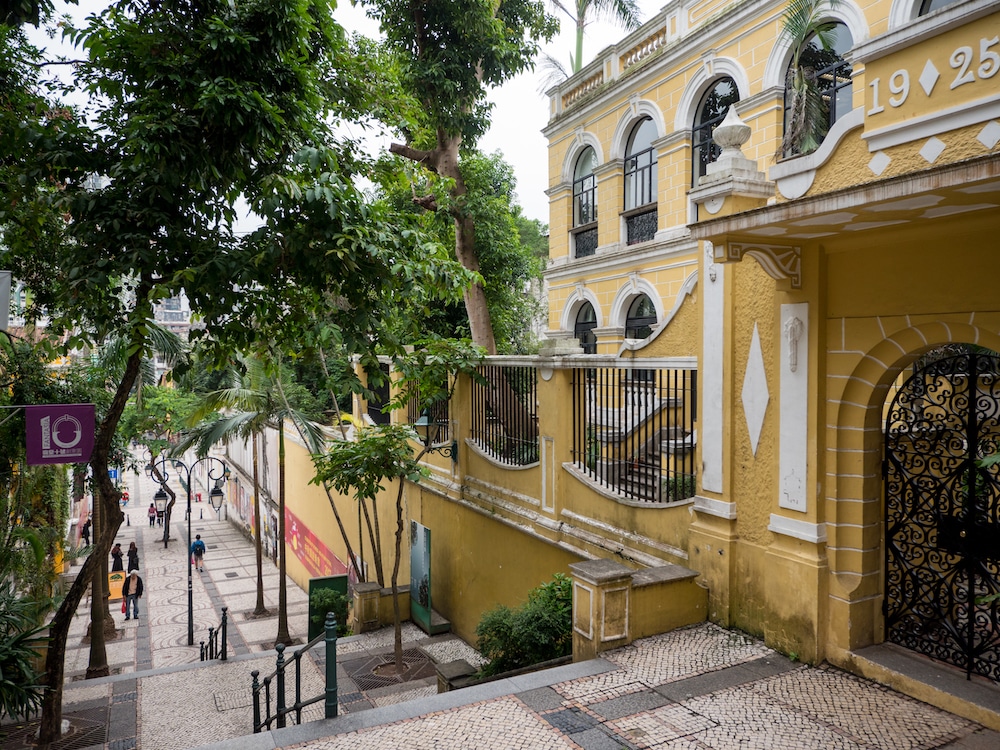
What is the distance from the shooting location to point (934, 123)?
4699mm

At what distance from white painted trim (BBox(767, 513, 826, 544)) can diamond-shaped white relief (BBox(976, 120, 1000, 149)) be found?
3202 millimetres

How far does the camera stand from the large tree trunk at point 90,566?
7891 mm

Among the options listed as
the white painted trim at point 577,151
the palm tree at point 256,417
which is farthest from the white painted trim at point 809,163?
the palm tree at point 256,417

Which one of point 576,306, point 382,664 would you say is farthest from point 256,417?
point 576,306

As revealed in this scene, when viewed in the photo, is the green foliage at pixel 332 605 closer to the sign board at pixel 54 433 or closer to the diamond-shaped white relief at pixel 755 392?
the sign board at pixel 54 433

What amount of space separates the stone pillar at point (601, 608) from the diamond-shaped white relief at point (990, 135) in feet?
14.2

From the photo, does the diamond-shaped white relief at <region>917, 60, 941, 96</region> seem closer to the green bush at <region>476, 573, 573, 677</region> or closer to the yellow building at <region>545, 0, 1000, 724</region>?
the yellow building at <region>545, 0, 1000, 724</region>

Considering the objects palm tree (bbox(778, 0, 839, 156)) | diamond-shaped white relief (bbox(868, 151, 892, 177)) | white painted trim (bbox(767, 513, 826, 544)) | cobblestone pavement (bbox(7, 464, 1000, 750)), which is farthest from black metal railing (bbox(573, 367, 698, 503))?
palm tree (bbox(778, 0, 839, 156))

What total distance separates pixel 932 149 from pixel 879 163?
463 millimetres

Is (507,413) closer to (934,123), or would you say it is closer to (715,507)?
(715,507)

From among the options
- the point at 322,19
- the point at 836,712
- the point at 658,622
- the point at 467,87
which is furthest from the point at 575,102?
the point at 836,712

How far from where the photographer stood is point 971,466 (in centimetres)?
532

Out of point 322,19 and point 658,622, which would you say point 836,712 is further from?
point 322,19

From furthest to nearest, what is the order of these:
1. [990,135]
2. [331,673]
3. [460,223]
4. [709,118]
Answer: [460,223] < [709,118] < [331,673] < [990,135]
